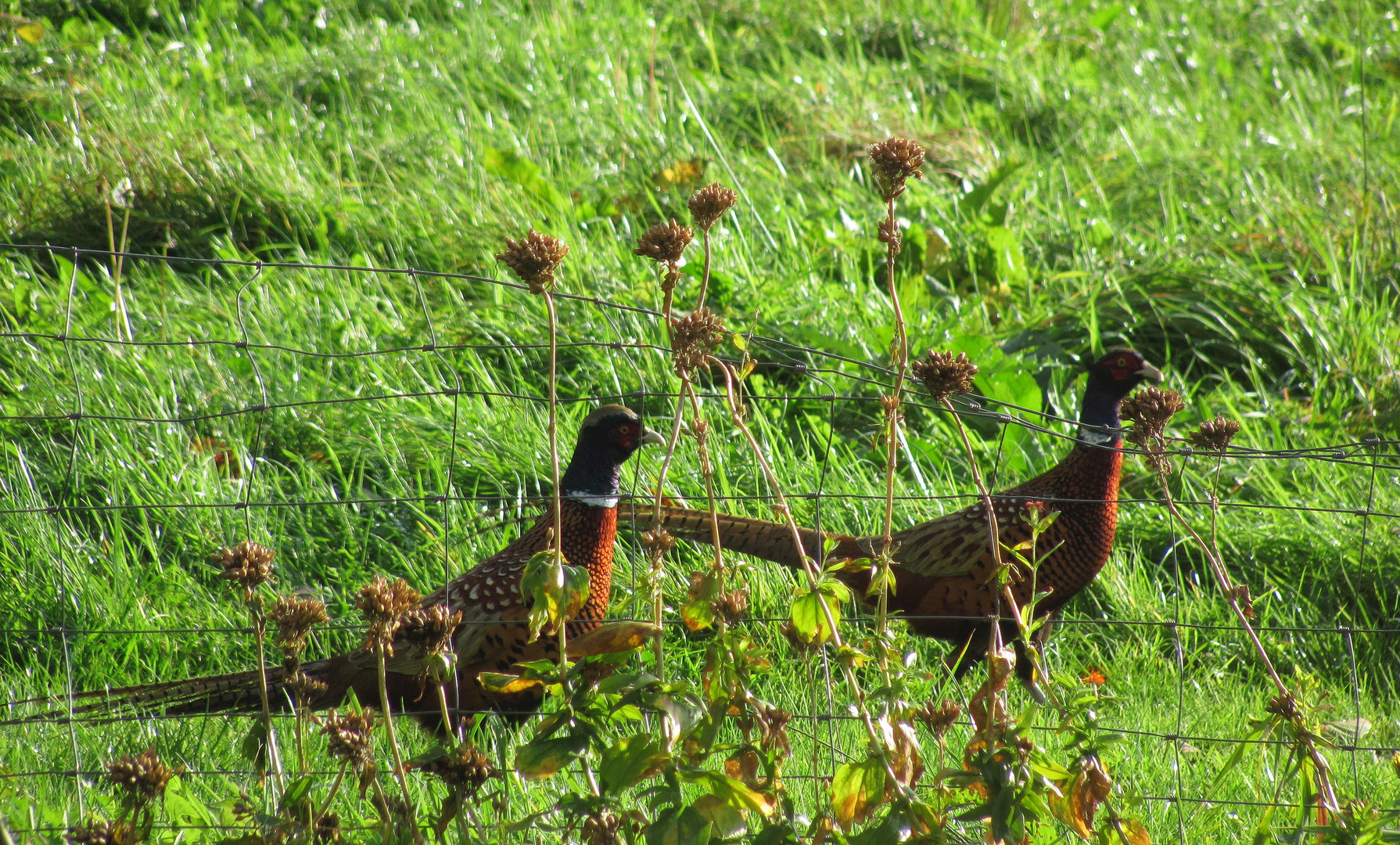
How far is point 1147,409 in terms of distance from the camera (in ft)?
5.72

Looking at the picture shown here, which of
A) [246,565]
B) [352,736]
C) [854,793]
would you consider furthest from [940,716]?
[246,565]

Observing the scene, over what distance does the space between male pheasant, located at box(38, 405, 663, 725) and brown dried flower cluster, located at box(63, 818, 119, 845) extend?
3.76 feet

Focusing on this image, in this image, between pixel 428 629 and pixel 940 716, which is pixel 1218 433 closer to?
pixel 940 716

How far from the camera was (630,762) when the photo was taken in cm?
135

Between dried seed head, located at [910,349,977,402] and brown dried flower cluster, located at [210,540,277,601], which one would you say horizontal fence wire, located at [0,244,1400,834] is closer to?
dried seed head, located at [910,349,977,402]

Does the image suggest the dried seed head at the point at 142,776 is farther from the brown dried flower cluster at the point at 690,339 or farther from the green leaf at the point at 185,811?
the brown dried flower cluster at the point at 690,339

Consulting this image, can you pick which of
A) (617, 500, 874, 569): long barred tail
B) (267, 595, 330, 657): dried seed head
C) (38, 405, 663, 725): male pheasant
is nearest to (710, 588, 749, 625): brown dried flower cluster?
(267, 595, 330, 657): dried seed head

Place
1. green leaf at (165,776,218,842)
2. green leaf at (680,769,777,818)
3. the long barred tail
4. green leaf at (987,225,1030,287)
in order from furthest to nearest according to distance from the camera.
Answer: green leaf at (987,225,1030,287) → the long barred tail → green leaf at (165,776,218,842) → green leaf at (680,769,777,818)

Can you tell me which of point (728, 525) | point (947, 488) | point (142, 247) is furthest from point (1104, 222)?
point (142, 247)

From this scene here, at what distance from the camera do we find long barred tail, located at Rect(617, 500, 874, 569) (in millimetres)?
3195

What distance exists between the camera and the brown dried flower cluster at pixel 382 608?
53.9 inches

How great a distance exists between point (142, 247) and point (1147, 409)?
4316mm

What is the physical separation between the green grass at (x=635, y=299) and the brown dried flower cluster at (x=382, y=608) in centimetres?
33

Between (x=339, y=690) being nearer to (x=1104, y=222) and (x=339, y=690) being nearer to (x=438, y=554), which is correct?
(x=438, y=554)
